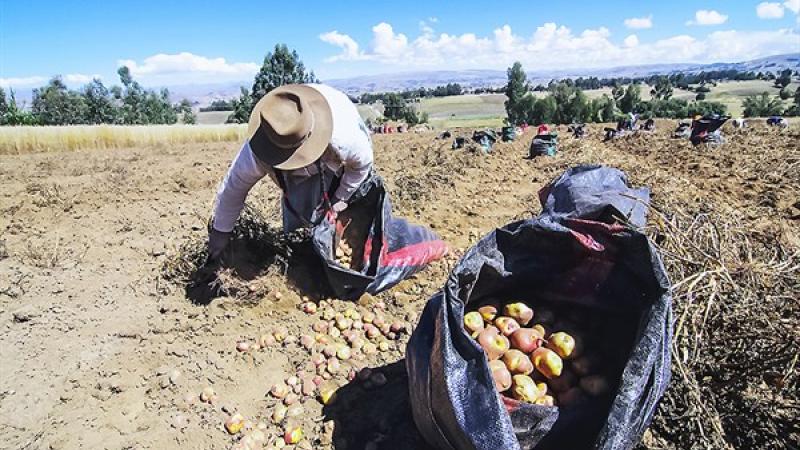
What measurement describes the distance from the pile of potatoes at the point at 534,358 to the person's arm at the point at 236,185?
134 cm

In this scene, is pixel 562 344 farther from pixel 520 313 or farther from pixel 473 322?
pixel 473 322

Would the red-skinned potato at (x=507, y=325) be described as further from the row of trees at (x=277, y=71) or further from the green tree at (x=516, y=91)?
the green tree at (x=516, y=91)

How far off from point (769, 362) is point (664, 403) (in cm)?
39

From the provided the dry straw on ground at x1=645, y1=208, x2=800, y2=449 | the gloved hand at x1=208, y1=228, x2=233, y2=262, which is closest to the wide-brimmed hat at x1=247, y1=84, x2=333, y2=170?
the gloved hand at x1=208, y1=228, x2=233, y2=262

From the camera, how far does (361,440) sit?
6.12 ft

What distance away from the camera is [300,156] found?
2.28m

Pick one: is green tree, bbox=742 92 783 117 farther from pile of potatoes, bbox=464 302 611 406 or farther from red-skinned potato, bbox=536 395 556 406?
red-skinned potato, bbox=536 395 556 406

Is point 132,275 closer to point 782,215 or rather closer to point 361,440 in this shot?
point 361,440

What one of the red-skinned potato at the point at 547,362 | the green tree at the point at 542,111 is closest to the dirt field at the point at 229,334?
the red-skinned potato at the point at 547,362

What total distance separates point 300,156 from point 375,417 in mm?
1293

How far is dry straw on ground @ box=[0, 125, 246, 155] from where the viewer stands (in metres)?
12.9

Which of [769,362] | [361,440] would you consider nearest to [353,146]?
[361,440]

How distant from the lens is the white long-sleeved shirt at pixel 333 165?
92.7 inches

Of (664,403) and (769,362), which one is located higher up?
(769,362)
